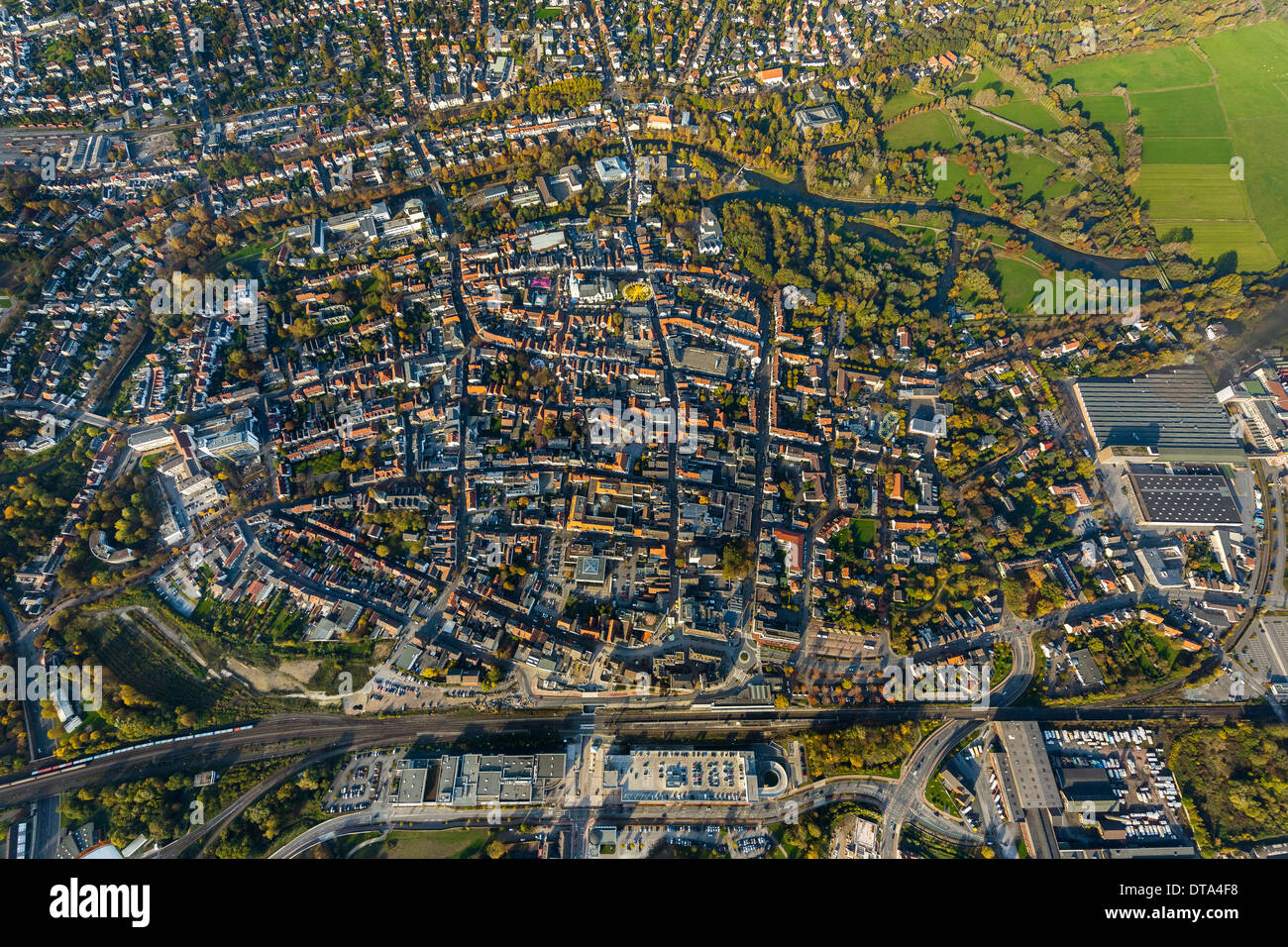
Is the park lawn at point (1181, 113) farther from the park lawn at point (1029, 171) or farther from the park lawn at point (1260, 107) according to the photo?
the park lawn at point (1029, 171)

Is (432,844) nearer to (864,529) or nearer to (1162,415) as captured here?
(864,529)

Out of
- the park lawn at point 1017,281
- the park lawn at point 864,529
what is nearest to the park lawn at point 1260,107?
the park lawn at point 1017,281

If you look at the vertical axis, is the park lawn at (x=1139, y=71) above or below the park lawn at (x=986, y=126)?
above

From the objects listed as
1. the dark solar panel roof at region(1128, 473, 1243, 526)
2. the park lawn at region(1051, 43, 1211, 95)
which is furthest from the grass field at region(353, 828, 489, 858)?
the park lawn at region(1051, 43, 1211, 95)

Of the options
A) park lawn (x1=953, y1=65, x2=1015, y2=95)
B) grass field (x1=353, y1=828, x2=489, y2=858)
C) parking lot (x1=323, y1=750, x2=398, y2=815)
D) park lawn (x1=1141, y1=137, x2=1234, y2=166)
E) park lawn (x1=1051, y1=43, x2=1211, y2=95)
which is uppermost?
park lawn (x1=1051, y1=43, x2=1211, y2=95)

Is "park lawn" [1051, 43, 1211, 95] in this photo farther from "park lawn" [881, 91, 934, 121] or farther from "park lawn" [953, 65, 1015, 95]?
"park lawn" [881, 91, 934, 121]
